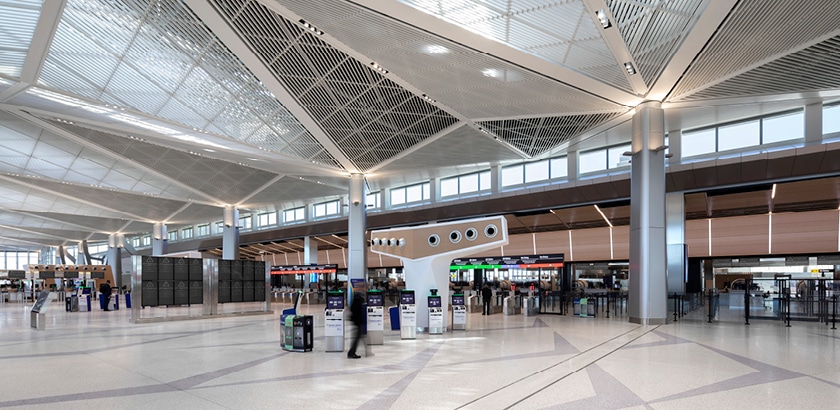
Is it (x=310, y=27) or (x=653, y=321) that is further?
(x=653, y=321)

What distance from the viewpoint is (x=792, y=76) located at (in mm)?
15641

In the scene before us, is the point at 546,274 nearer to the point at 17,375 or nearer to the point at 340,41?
the point at 340,41

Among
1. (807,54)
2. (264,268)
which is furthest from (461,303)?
(264,268)

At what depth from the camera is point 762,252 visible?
2564 centimetres

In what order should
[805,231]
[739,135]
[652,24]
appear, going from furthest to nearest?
[805,231], [739,135], [652,24]

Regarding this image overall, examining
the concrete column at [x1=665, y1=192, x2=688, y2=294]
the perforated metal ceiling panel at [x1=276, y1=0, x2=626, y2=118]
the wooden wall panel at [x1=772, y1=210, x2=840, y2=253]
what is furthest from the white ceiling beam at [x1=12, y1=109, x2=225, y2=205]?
the wooden wall panel at [x1=772, y1=210, x2=840, y2=253]

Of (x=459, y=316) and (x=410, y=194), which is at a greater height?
(x=410, y=194)

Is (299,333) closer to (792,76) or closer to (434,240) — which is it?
(434,240)

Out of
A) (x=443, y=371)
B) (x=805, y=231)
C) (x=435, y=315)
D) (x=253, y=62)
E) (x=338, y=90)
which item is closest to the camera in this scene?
(x=443, y=371)

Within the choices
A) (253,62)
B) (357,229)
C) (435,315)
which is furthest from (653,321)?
(357,229)

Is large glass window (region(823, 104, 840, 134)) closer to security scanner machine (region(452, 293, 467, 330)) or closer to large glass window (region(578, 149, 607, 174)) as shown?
large glass window (region(578, 149, 607, 174))

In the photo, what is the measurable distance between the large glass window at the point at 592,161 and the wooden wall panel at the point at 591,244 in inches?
168

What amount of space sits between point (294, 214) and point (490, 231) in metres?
34.9

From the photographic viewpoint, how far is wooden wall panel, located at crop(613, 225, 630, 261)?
98.3 feet
